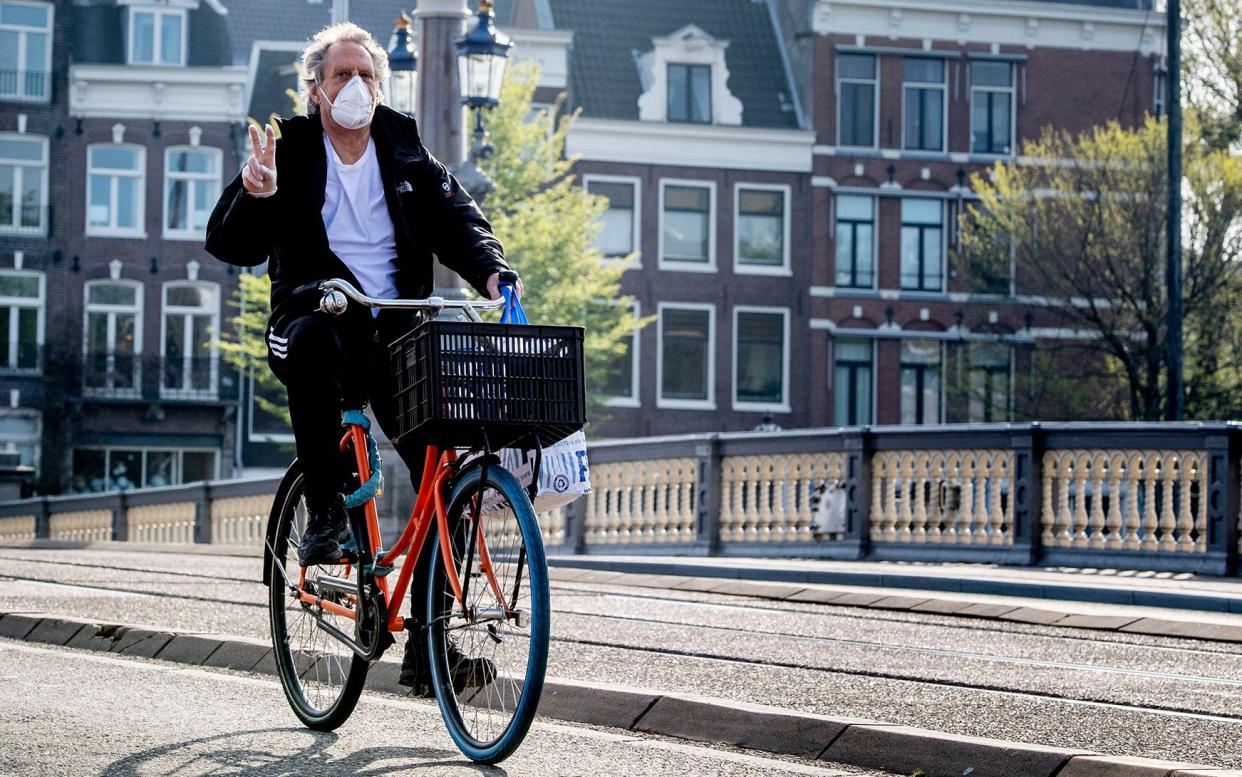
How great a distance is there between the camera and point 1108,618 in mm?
10609

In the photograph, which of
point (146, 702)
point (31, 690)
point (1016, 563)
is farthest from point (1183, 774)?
point (1016, 563)

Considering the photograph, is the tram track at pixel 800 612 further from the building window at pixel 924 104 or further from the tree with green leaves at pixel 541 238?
the building window at pixel 924 104

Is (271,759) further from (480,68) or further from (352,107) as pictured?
(480,68)

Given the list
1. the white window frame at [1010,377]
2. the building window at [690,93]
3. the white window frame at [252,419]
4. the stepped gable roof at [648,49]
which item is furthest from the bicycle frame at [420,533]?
the white window frame at [252,419]

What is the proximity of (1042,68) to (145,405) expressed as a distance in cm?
1956

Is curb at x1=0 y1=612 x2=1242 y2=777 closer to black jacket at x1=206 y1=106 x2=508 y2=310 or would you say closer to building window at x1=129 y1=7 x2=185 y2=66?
black jacket at x1=206 y1=106 x2=508 y2=310

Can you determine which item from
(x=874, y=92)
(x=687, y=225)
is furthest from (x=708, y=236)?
(x=874, y=92)

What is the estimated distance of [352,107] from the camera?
5.59 metres

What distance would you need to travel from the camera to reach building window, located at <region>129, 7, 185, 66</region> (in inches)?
1671

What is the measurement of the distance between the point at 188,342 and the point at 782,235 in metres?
12.4

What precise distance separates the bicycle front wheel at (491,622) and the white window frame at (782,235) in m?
35.7

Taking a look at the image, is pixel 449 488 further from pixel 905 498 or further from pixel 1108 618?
pixel 905 498

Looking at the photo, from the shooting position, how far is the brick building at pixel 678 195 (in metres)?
40.6

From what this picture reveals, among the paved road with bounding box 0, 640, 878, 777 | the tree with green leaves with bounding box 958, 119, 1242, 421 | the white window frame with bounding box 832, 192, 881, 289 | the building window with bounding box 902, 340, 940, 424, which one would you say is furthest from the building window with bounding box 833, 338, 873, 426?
the paved road with bounding box 0, 640, 878, 777
